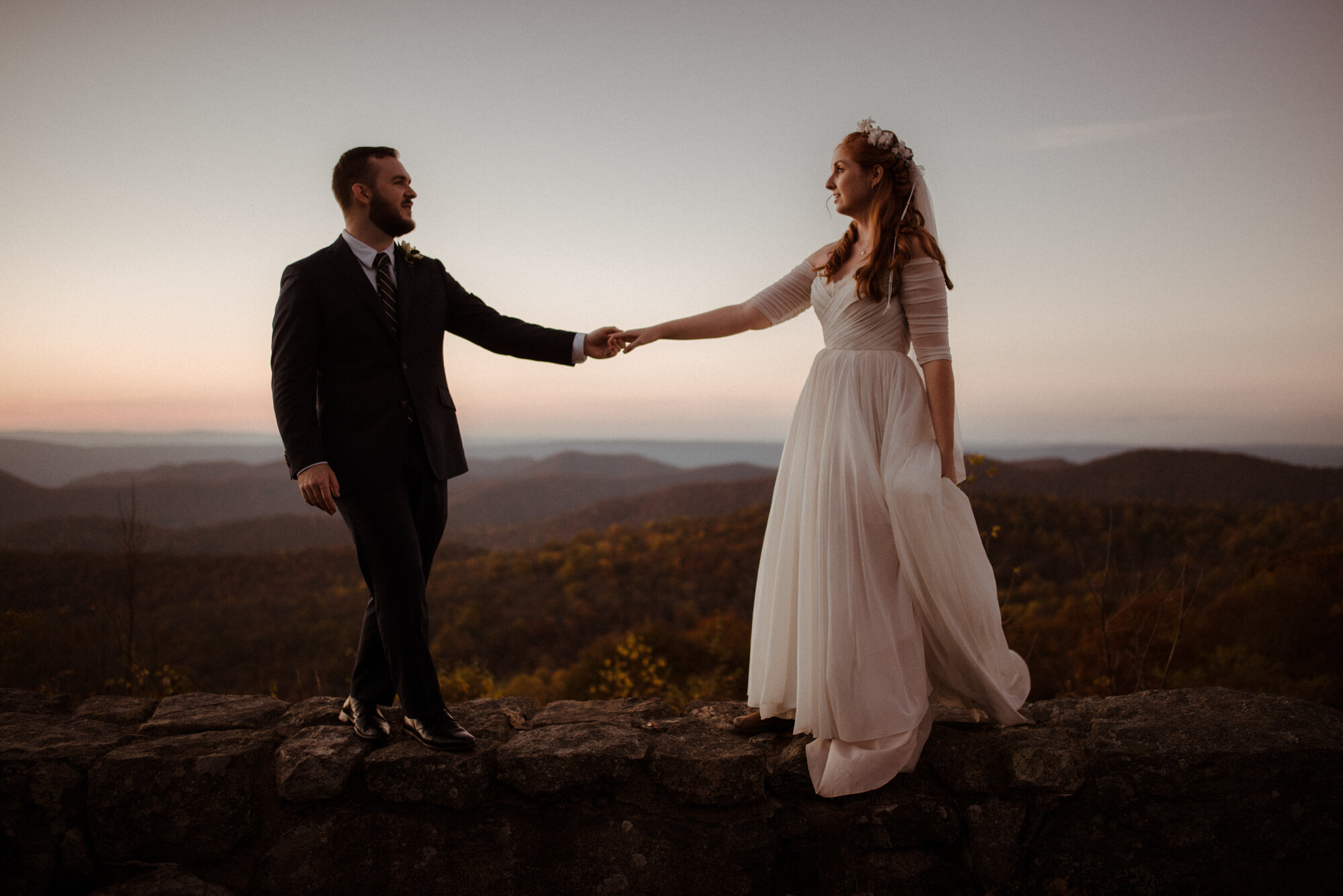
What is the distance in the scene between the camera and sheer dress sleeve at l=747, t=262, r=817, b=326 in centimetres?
301

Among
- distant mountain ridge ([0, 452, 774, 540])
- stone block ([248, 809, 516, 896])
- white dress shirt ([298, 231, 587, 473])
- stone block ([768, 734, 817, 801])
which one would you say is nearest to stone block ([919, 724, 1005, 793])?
stone block ([768, 734, 817, 801])

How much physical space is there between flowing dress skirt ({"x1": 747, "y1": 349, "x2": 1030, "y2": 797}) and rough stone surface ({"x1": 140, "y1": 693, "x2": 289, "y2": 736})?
219 cm

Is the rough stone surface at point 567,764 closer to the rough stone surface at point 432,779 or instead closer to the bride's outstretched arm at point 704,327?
the rough stone surface at point 432,779

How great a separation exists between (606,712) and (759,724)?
0.75m

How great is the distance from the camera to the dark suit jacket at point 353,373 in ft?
8.03

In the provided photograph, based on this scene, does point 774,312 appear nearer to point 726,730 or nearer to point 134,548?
point 726,730

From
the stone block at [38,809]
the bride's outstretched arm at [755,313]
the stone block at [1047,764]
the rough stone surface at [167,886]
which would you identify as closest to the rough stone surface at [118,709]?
the stone block at [38,809]

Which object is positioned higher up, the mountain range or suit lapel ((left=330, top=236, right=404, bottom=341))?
suit lapel ((left=330, top=236, right=404, bottom=341))

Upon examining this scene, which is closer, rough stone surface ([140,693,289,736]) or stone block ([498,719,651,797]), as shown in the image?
stone block ([498,719,651,797])

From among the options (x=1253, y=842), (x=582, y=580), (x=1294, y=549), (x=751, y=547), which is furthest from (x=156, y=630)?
(x=1294, y=549)

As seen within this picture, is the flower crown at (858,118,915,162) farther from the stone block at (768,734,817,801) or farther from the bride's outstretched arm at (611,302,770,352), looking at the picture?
the stone block at (768,734,817,801)

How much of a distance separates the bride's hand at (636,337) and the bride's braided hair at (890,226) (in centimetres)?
102

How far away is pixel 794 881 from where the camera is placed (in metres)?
2.43

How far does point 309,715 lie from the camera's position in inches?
115
